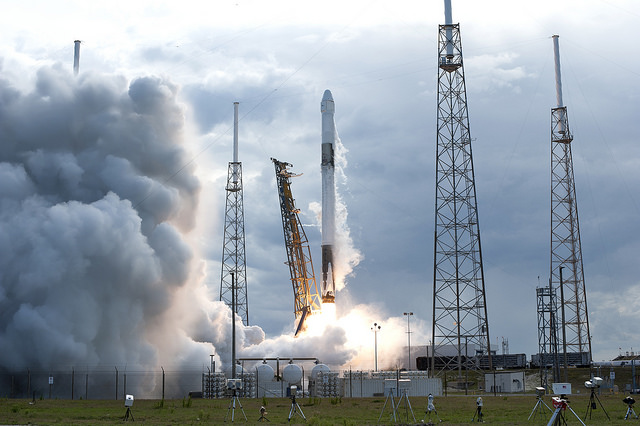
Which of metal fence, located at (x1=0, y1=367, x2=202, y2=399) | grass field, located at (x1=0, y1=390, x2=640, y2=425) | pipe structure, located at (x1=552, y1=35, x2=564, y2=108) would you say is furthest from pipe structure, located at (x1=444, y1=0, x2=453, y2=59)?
metal fence, located at (x1=0, y1=367, x2=202, y2=399)

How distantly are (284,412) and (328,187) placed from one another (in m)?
35.9

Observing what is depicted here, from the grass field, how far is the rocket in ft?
87.1

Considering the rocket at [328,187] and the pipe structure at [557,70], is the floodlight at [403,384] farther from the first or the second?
the pipe structure at [557,70]

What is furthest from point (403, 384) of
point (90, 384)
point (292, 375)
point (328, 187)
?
point (328, 187)

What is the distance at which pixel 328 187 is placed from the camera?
239ft

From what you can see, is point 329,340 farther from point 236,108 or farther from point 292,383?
point 236,108

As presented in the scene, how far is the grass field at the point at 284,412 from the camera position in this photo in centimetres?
3206

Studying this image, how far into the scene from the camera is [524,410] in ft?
127

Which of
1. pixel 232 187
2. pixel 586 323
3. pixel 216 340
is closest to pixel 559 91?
pixel 586 323

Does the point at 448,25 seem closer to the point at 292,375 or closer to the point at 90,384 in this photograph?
the point at 292,375

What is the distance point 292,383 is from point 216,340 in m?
13.7

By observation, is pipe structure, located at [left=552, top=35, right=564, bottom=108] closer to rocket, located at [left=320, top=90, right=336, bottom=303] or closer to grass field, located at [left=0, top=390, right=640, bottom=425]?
rocket, located at [left=320, top=90, right=336, bottom=303]

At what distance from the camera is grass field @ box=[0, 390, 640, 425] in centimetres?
3206

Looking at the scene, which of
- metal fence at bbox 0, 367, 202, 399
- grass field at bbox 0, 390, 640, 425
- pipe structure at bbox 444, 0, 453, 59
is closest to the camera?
grass field at bbox 0, 390, 640, 425
